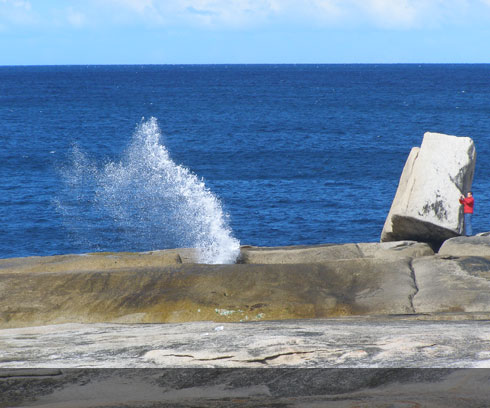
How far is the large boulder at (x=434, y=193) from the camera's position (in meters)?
18.9

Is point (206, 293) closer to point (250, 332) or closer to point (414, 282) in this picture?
point (250, 332)

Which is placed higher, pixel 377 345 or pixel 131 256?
pixel 377 345

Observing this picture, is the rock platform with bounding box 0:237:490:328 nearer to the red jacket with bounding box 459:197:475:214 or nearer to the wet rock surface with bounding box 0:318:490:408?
the wet rock surface with bounding box 0:318:490:408

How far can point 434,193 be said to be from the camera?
19109 millimetres

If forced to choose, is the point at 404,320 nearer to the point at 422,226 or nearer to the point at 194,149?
the point at 422,226

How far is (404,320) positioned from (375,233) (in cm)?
2042

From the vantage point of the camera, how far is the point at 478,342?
8531 millimetres

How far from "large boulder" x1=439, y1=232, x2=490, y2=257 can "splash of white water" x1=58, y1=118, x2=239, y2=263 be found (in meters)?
5.76

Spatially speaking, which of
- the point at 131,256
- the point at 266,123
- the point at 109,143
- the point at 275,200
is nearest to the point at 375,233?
the point at 275,200

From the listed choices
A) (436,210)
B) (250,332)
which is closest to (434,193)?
(436,210)

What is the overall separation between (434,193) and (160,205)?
1725 centimetres

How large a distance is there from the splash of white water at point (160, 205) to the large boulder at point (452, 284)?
20.7ft

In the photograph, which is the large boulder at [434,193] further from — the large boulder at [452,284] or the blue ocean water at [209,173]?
the blue ocean water at [209,173]

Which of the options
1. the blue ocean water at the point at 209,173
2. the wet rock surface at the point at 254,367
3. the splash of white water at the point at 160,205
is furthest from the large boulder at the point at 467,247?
the wet rock surface at the point at 254,367
